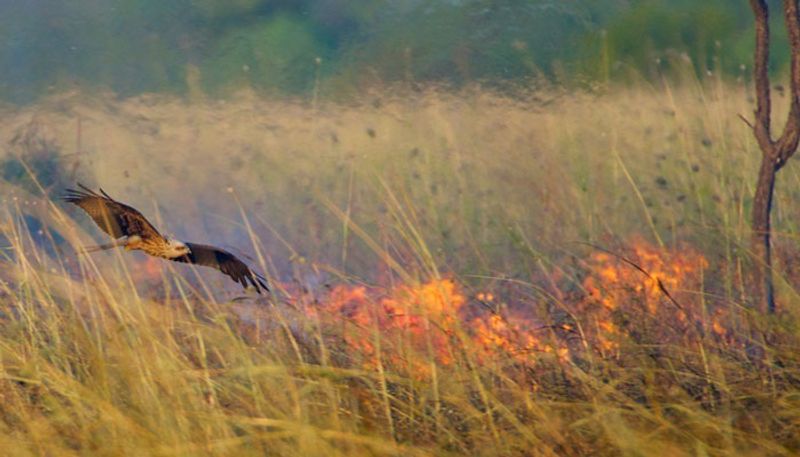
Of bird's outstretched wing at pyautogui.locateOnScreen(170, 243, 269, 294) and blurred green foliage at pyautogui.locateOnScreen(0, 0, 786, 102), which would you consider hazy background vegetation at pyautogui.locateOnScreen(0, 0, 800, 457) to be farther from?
bird's outstretched wing at pyautogui.locateOnScreen(170, 243, 269, 294)

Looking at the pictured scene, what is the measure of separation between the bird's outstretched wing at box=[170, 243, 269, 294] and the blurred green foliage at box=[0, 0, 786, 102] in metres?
3.99

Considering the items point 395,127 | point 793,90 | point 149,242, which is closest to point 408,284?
point 149,242

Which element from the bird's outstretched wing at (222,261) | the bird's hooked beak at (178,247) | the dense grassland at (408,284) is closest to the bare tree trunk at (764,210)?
the dense grassland at (408,284)

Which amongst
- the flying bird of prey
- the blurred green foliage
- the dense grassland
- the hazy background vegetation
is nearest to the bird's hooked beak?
the flying bird of prey

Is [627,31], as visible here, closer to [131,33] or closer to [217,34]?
[217,34]

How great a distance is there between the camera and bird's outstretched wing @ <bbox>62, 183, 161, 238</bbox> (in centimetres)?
291

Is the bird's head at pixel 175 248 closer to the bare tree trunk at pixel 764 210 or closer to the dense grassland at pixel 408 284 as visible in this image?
the dense grassland at pixel 408 284

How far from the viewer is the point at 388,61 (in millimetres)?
7008

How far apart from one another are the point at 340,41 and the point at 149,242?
14.0ft

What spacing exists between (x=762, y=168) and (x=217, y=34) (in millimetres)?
3571

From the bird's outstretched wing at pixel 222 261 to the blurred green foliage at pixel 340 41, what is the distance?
3989 millimetres

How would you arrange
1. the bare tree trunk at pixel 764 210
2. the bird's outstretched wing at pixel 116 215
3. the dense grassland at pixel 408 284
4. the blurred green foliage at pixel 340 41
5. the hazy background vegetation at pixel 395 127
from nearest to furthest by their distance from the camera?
1. the dense grassland at pixel 408 284
2. the bird's outstretched wing at pixel 116 215
3. the bare tree trunk at pixel 764 210
4. the hazy background vegetation at pixel 395 127
5. the blurred green foliage at pixel 340 41

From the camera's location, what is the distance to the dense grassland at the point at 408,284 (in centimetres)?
210

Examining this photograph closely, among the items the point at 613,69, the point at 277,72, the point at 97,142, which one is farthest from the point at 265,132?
the point at 613,69
